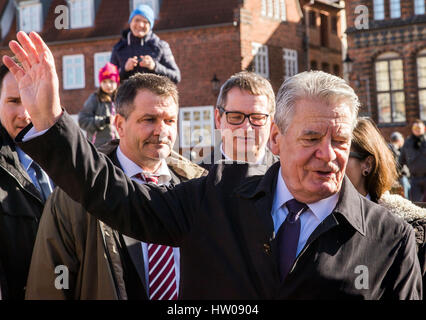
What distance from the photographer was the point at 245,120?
4793mm

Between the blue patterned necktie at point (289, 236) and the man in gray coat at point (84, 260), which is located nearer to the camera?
the blue patterned necktie at point (289, 236)

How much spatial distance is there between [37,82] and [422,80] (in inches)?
1001

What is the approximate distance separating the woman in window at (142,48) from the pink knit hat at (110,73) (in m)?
0.09

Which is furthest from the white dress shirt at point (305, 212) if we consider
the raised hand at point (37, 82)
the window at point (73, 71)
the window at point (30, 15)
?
the window at point (30, 15)

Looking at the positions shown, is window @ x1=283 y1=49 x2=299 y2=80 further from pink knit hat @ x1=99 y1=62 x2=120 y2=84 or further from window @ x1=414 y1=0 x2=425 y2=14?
pink knit hat @ x1=99 y1=62 x2=120 y2=84

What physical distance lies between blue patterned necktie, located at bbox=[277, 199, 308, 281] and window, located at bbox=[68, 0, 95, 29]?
2962 cm

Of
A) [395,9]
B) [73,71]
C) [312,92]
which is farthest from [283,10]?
[312,92]

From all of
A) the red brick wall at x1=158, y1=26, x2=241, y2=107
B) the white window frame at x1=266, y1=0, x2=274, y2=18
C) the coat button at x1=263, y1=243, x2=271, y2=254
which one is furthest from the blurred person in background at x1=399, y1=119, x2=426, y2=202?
the white window frame at x1=266, y1=0, x2=274, y2=18

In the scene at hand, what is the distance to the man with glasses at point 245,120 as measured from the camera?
472 cm

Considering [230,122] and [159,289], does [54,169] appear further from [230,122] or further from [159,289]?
[230,122]

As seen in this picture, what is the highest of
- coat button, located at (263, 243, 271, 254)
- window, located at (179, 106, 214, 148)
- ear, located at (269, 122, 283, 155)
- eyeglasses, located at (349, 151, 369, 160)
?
window, located at (179, 106, 214, 148)

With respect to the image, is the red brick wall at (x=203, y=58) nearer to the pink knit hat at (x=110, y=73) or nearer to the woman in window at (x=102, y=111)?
the woman in window at (x=102, y=111)

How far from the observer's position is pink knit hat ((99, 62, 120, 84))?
7.60m

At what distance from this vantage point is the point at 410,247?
2.66 meters
